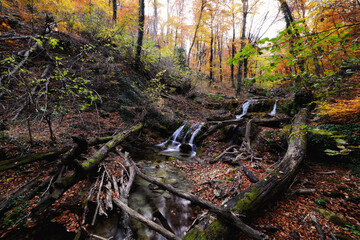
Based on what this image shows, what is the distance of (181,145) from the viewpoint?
9.00 metres

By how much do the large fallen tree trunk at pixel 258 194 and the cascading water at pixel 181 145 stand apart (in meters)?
4.65

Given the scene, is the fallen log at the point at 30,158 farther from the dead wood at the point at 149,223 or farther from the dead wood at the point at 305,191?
the dead wood at the point at 305,191

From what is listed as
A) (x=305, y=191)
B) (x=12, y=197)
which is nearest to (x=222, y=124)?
(x=305, y=191)

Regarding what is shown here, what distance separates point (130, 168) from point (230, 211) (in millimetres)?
3615

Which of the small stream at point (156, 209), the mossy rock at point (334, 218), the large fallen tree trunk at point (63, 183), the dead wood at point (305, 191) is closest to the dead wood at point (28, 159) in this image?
the large fallen tree trunk at point (63, 183)

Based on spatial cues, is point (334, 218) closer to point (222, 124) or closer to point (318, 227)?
point (318, 227)

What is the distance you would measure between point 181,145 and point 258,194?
5844mm

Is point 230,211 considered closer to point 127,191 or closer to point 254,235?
point 254,235

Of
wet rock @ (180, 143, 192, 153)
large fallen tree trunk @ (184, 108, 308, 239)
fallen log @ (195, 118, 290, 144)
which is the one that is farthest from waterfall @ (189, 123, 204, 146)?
large fallen tree trunk @ (184, 108, 308, 239)

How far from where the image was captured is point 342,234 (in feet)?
9.25

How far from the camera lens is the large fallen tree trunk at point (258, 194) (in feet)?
8.92

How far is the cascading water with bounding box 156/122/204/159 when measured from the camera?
27.7 ft

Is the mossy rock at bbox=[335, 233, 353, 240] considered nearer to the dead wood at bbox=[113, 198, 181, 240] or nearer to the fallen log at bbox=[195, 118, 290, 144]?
the dead wood at bbox=[113, 198, 181, 240]

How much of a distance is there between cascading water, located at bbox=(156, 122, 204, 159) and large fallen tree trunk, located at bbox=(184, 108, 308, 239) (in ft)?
15.3
